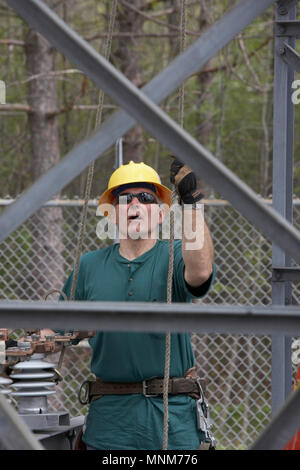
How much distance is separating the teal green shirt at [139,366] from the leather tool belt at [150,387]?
0.02 metres

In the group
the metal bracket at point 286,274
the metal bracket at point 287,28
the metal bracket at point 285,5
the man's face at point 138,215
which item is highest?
the metal bracket at point 285,5

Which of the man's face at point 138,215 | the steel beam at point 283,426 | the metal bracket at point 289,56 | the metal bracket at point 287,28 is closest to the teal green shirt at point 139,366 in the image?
the man's face at point 138,215

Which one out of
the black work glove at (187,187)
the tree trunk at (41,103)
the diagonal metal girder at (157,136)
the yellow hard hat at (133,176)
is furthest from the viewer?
the tree trunk at (41,103)

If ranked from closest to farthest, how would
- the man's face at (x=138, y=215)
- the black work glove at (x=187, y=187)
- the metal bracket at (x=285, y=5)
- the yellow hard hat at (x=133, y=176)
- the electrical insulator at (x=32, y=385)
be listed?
the black work glove at (x=187, y=187), the electrical insulator at (x=32, y=385), the man's face at (x=138, y=215), the yellow hard hat at (x=133, y=176), the metal bracket at (x=285, y=5)

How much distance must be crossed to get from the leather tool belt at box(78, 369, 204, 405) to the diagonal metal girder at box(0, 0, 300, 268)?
164cm

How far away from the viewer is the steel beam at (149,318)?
7.27 ft

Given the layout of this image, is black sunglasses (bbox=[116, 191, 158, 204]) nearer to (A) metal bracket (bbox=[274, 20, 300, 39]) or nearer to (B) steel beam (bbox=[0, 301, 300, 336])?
(A) metal bracket (bbox=[274, 20, 300, 39])

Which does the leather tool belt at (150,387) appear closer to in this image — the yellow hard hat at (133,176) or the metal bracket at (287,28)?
the yellow hard hat at (133,176)

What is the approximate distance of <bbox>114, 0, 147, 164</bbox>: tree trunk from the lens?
9.95 meters

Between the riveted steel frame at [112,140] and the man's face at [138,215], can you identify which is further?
the man's face at [138,215]

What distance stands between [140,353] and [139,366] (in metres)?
0.06
